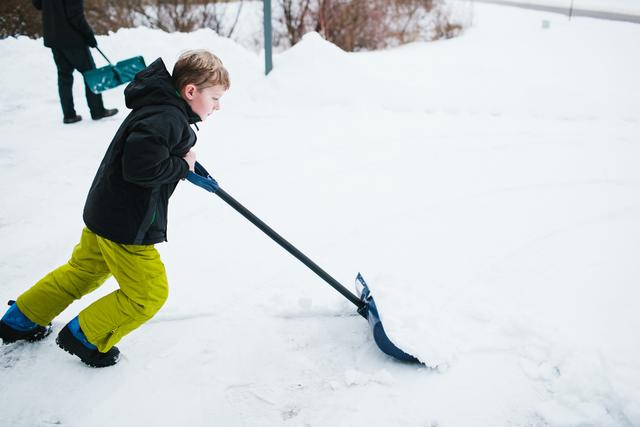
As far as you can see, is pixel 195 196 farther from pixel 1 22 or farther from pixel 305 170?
pixel 1 22

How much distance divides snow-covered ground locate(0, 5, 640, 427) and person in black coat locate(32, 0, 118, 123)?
0.27 metres

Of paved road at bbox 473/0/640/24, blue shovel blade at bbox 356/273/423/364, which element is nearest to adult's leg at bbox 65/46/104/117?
blue shovel blade at bbox 356/273/423/364

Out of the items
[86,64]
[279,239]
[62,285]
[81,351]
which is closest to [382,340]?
[279,239]

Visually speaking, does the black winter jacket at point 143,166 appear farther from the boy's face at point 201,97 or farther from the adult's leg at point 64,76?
the adult's leg at point 64,76

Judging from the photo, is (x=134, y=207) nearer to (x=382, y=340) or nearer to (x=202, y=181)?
(x=202, y=181)

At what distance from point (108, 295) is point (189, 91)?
82cm

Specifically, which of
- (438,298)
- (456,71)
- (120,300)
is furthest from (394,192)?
(456,71)

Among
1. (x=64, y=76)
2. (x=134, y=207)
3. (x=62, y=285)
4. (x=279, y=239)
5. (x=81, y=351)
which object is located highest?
(x=64, y=76)

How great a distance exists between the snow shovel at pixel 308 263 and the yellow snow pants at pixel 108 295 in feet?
1.05

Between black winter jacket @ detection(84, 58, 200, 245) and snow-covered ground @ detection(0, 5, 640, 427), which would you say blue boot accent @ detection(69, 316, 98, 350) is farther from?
black winter jacket @ detection(84, 58, 200, 245)

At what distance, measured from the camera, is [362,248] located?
103 inches

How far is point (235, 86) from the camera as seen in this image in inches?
191

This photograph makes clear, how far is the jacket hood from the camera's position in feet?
4.85

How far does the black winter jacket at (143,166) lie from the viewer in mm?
1424
